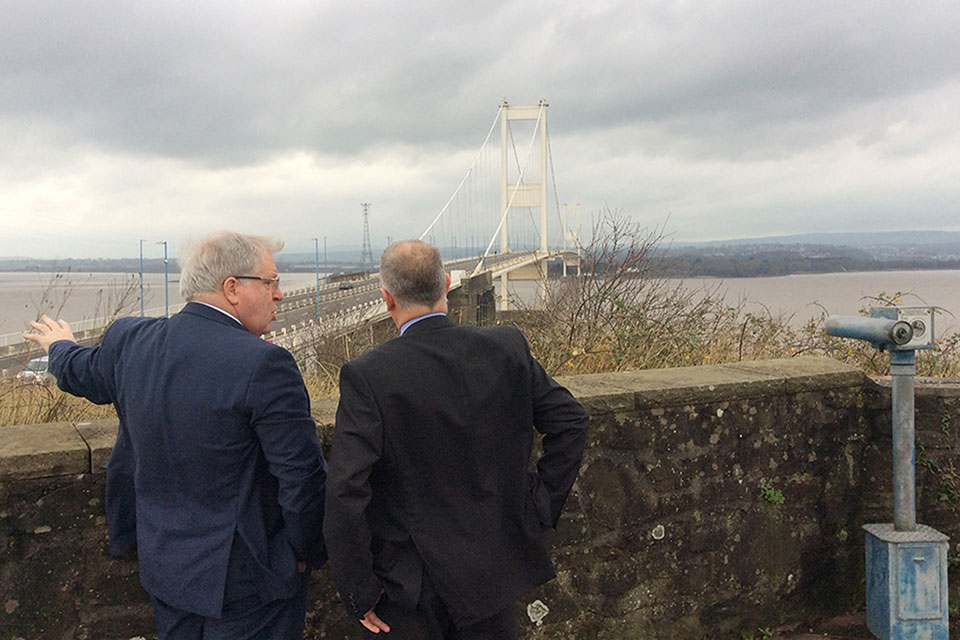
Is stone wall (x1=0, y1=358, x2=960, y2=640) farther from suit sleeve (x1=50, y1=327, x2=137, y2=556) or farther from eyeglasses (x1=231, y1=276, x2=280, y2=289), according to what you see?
eyeglasses (x1=231, y1=276, x2=280, y2=289)

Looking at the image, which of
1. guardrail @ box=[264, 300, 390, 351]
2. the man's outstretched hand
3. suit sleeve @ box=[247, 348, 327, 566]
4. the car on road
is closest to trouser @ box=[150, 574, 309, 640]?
suit sleeve @ box=[247, 348, 327, 566]

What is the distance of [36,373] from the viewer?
11.0 feet

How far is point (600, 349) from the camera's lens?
4.16m

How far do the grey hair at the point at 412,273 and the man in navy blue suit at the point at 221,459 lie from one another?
0.28 meters

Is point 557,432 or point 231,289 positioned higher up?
point 231,289

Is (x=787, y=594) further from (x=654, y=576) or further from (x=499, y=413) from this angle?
(x=499, y=413)

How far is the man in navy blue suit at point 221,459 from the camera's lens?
5.23 ft

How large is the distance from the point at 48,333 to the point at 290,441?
866 millimetres

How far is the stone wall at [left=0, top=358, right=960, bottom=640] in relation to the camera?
221 centimetres

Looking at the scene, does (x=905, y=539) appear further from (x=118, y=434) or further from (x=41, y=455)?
(x=41, y=455)

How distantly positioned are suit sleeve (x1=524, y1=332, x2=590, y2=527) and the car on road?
2.30 m

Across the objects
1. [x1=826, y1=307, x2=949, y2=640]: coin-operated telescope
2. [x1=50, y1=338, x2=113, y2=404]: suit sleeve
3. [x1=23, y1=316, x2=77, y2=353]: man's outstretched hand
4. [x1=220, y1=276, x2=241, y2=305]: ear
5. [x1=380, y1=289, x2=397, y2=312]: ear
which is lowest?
[x1=826, y1=307, x2=949, y2=640]: coin-operated telescope

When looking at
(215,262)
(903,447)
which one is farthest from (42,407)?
(903,447)

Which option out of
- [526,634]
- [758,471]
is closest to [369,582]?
[526,634]
